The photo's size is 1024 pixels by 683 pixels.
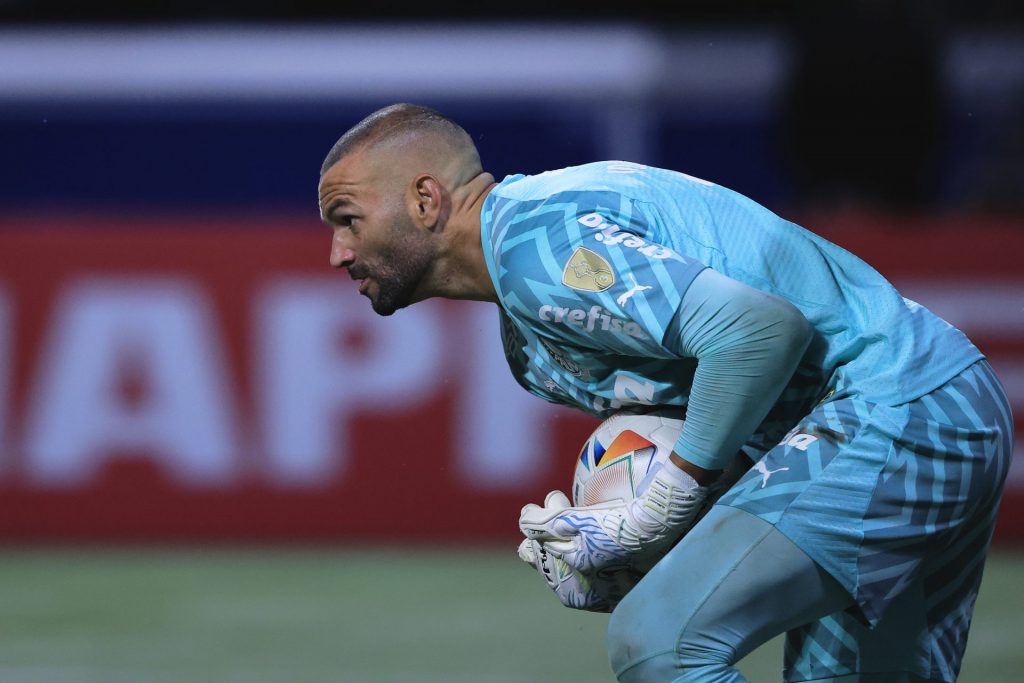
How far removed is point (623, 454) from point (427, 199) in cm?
79

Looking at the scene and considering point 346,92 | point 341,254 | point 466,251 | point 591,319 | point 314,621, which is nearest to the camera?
point 591,319

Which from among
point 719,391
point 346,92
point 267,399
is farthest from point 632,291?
point 346,92

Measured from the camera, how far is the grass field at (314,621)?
5.83 meters

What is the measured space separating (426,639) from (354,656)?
1.31 feet

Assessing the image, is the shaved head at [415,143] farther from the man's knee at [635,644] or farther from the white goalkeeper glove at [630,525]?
the man's knee at [635,644]

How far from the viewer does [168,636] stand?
252 inches

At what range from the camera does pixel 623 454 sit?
12.2 ft

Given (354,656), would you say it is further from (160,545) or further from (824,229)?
(824,229)

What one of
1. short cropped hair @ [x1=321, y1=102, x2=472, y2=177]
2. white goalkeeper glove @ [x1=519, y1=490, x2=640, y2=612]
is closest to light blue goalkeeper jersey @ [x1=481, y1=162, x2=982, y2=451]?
short cropped hair @ [x1=321, y1=102, x2=472, y2=177]

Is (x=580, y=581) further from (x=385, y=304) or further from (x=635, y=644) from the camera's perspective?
(x=385, y=304)

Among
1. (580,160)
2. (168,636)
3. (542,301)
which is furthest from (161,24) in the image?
(542,301)

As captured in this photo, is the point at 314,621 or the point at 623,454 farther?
the point at 314,621

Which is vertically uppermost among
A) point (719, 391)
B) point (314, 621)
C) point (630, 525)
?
point (719, 391)

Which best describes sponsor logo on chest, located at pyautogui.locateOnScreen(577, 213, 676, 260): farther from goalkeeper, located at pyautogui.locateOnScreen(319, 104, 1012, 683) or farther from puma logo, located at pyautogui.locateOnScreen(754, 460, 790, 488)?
puma logo, located at pyautogui.locateOnScreen(754, 460, 790, 488)
